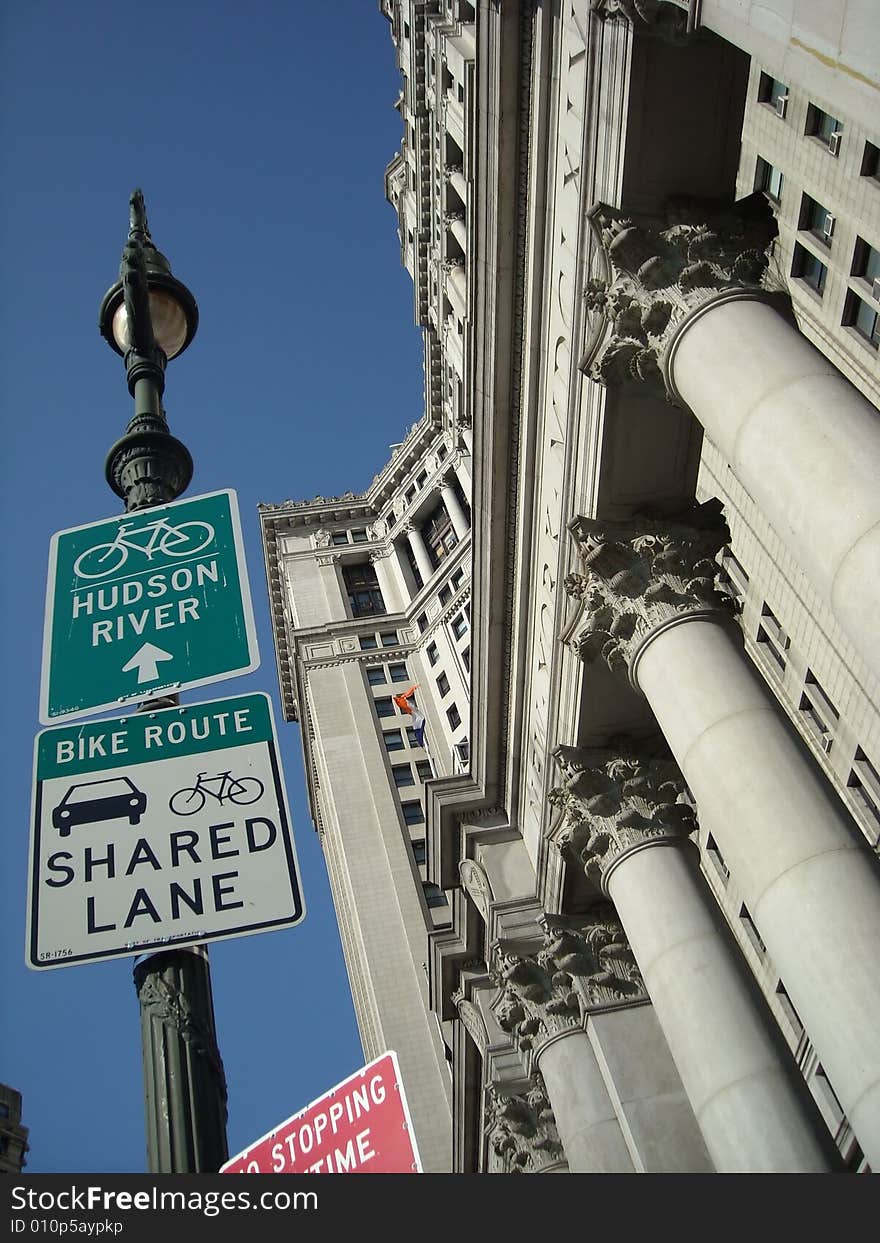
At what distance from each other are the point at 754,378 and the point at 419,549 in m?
75.2

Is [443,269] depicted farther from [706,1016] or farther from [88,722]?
[88,722]

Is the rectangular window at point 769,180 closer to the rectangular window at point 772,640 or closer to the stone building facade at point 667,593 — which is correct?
the stone building facade at point 667,593

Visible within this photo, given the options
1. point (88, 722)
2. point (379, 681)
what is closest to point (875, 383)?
point (88, 722)

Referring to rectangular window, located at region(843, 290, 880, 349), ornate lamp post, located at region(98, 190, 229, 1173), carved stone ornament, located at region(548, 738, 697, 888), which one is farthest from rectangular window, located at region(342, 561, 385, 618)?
ornate lamp post, located at region(98, 190, 229, 1173)

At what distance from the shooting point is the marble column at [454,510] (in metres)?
77.3

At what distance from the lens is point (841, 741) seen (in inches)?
911

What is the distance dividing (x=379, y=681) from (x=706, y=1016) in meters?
71.2

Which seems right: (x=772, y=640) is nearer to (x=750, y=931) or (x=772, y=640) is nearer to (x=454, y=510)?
(x=750, y=931)

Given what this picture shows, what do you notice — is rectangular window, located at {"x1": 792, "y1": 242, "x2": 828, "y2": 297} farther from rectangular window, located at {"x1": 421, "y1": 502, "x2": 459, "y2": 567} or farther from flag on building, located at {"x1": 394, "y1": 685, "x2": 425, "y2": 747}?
flag on building, located at {"x1": 394, "y1": 685, "x2": 425, "y2": 747}

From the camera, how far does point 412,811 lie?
261ft

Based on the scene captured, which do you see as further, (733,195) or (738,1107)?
(733,195)

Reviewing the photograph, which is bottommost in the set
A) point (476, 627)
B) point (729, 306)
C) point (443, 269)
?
point (729, 306)

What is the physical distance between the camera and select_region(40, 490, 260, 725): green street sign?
671cm
